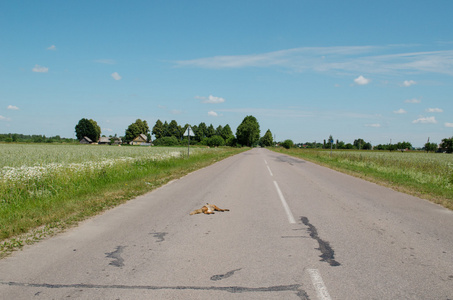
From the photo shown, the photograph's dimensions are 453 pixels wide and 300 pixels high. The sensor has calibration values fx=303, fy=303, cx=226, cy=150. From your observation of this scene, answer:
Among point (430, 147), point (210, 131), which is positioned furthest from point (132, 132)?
point (430, 147)

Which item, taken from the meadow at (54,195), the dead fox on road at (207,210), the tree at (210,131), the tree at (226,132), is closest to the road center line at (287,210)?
the dead fox on road at (207,210)

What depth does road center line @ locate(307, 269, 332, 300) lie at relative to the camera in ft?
11.1

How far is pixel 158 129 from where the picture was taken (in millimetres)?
134000

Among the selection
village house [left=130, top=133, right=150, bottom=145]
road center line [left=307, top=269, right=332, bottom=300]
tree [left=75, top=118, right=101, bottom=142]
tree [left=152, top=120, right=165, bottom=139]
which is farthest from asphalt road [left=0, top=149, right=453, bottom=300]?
tree [left=75, top=118, right=101, bottom=142]

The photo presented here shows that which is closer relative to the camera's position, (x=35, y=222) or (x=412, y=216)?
(x=35, y=222)

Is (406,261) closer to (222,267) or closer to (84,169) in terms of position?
(222,267)

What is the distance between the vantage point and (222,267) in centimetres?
419

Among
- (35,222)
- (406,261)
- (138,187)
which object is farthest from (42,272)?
(138,187)

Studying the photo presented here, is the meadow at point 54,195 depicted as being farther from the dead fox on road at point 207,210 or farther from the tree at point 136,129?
the tree at point 136,129

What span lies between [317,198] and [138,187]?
21.3 ft

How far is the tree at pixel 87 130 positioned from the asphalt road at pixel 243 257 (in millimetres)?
129293

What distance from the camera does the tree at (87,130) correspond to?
124m

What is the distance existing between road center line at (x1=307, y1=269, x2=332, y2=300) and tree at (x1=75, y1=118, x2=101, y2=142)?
440 feet

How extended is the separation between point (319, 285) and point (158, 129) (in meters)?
134
